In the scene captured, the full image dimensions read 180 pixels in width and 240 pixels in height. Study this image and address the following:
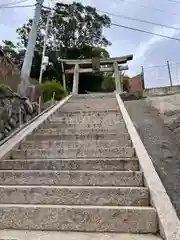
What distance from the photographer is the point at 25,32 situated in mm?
27328

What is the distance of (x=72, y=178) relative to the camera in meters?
3.86

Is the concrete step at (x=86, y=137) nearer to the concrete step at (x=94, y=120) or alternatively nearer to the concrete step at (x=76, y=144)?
the concrete step at (x=76, y=144)

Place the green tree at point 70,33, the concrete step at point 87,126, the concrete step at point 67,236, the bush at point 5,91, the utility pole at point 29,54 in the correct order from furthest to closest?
the green tree at point 70,33
the utility pole at point 29,54
the bush at point 5,91
the concrete step at point 87,126
the concrete step at point 67,236

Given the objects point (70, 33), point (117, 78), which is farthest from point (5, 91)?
point (70, 33)

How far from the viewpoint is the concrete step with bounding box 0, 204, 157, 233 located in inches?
120

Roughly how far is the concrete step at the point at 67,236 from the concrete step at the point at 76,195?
434mm

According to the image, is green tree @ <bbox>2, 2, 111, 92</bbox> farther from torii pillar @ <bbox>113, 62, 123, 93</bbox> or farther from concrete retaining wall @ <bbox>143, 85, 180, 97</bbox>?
concrete retaining wall @ <bbox>143, 85, 180, 97</bbox>

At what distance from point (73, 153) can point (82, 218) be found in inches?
66.4

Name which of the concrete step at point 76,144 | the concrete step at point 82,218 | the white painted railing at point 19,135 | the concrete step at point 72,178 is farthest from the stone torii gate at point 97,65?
the concrete step at point 82,218

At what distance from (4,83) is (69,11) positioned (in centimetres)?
2173

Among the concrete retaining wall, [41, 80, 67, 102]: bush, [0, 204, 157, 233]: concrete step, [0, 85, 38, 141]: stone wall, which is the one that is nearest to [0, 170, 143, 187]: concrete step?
[0, 204, 157, 233]: concrete step

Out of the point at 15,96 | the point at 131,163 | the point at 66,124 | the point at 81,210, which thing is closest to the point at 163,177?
the point at 131,163

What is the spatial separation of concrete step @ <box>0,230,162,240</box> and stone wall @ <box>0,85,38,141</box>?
3.09m

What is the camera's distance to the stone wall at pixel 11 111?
246 inches
